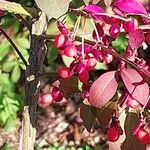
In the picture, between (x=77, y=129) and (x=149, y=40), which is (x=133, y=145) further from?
(x=77, y=129)

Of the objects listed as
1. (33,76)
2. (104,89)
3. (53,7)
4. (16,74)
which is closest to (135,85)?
(104,89)

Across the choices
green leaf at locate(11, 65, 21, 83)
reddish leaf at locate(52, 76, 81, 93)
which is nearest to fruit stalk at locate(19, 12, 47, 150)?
reddish leaf at locate(52, 76, 81, 93)

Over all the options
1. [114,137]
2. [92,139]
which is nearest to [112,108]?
[114,137]

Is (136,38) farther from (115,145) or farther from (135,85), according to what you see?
(115,145)

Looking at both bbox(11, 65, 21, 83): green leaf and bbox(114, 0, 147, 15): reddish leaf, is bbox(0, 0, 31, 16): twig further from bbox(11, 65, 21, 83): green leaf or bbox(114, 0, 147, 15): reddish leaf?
bbox(11, 65, 21, 83): green leaf

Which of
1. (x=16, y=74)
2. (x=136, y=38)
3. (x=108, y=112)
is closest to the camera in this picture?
(x=136, y=38)

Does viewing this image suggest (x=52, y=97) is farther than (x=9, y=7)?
Yes

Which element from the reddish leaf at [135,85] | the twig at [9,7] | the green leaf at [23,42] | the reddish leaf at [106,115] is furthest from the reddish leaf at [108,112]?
the green leaf at [23,42]
